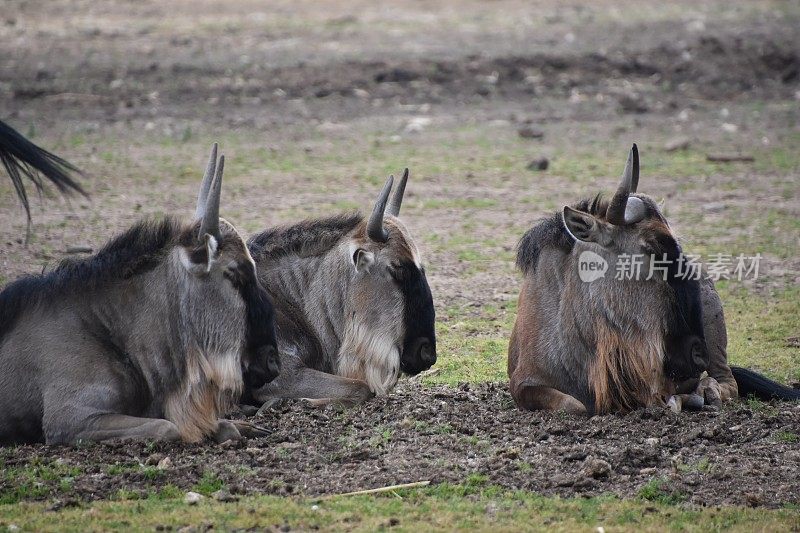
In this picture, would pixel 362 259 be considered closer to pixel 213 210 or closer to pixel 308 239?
pixel 308 239

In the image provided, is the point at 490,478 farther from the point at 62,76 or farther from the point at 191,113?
the point at 62,76

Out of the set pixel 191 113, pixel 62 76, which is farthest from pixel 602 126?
pixel 62 76

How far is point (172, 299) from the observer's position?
723 cm

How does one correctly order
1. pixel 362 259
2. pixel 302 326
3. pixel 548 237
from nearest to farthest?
pixel 548 237 < pixel 362 259 < pixel 302 326

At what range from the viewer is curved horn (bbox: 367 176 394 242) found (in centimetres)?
→ 822

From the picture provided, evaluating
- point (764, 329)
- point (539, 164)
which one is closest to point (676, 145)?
point (539, 164)

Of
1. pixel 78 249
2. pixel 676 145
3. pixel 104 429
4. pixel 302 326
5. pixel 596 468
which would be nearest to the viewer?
pixel 596 468

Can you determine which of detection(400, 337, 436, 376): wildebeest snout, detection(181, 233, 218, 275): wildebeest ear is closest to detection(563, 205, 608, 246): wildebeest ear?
detection(400, 337, 436, 376): wildebeest snout

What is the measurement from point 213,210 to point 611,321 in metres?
2.47

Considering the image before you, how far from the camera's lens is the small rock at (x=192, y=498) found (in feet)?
20.2

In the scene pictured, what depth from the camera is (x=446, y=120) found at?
62.2 ft

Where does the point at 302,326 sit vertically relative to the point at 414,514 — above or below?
above

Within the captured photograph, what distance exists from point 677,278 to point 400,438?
6.19 feet

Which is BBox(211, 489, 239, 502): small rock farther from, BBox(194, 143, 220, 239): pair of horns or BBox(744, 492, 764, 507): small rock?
BBox(744, 492, 764, 507): small rock
